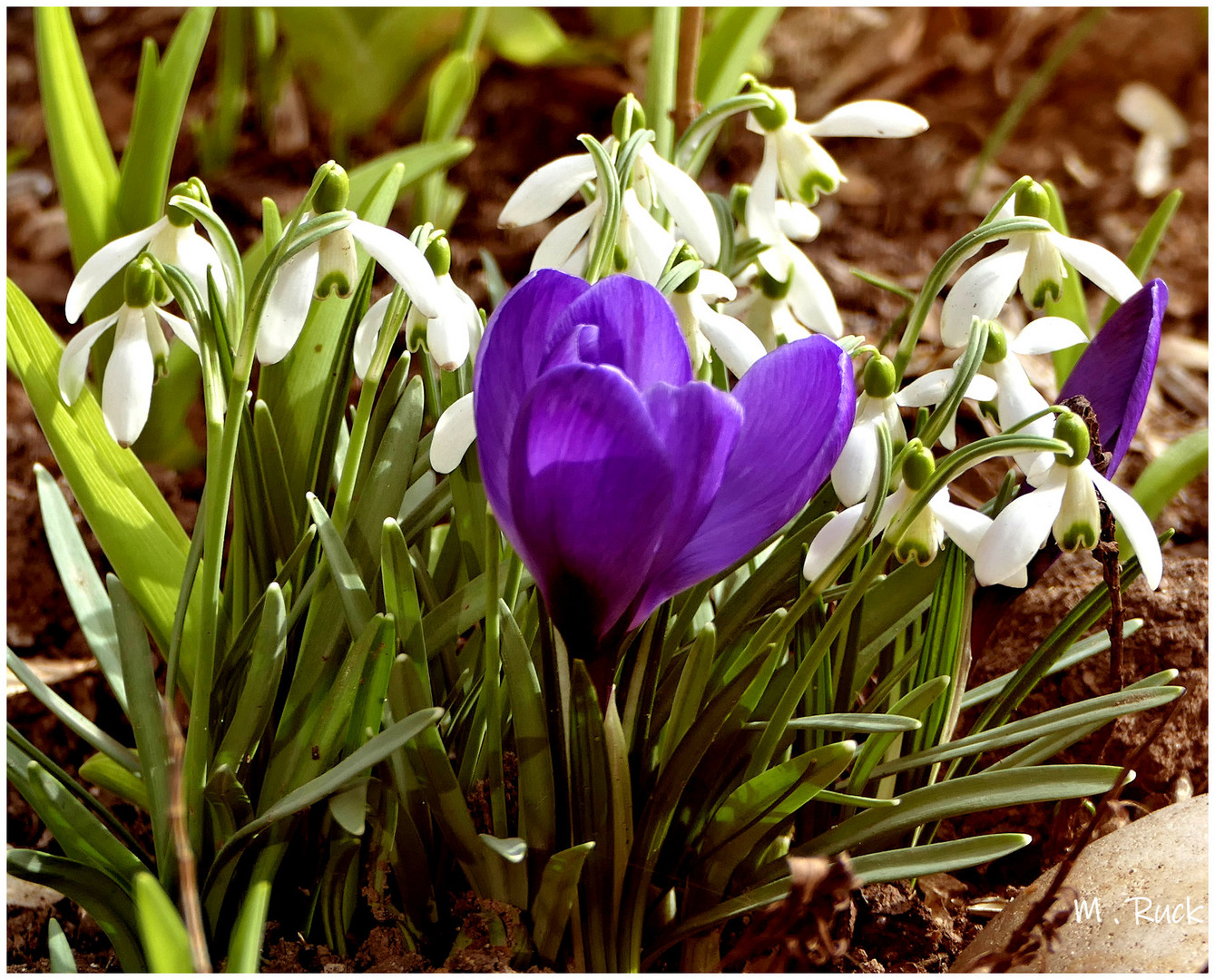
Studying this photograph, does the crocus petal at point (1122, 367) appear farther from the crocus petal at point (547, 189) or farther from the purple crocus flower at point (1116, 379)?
the crocus petal at point (547, 189)

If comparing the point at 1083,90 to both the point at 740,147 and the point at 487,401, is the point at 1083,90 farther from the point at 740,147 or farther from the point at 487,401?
the point at 487,401

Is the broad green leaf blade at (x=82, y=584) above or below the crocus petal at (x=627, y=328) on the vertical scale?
below

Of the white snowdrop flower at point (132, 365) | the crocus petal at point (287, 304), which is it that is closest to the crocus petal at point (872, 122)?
the crocus petal at point (287, 304)

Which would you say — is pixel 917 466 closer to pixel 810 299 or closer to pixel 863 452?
pixel 863 452

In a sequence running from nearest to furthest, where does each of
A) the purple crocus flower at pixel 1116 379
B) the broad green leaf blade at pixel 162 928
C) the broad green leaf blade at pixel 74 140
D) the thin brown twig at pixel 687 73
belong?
1. the broad green leaf blade at pixel 162 928
2. the purple crocus flower at pixel 1116 379
3. the broad green leaf blade at pixel 74 140
4. the thin brown twig at pixel 687 73

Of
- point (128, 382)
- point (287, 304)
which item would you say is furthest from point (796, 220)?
point (128, 382)

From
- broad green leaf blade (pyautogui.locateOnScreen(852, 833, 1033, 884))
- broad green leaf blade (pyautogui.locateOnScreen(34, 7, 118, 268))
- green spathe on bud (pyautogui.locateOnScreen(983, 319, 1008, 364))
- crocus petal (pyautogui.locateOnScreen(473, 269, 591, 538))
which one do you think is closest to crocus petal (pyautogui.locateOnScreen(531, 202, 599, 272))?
crocus petal (pyautogui.locateOnScreen(473, 269, 591, 538))

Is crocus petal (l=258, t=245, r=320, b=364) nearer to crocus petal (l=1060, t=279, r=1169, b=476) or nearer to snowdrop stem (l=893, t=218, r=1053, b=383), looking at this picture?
snowdrop stem (l=893, t=218, r=1053, b=383)

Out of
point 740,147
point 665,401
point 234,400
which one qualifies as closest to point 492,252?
point 740,147
